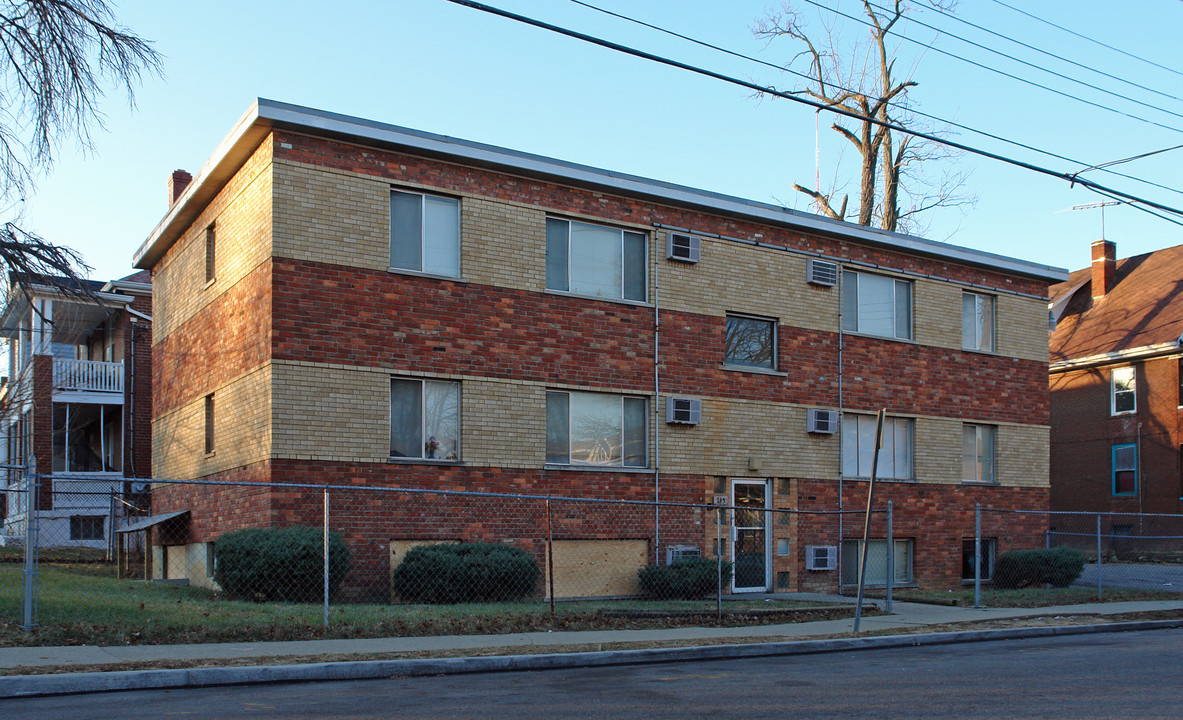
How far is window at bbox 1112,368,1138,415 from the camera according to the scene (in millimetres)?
35219

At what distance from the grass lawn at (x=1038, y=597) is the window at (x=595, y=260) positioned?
7.45 meters

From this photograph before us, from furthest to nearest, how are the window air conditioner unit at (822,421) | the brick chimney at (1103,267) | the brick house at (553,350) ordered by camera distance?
the brick chimney at (1103,267), the window air conditioner unit at (822,421), the brick house at (553,350)

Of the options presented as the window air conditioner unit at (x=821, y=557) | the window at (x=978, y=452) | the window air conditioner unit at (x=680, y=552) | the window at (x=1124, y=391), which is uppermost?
the window at (x=1124, y=391)

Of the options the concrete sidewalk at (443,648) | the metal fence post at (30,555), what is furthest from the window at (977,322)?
the metal fence post at (30,555)

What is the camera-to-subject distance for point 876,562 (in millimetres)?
22906

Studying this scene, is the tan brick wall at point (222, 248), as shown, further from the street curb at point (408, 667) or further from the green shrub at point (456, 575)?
the street curb at point (408, 667)

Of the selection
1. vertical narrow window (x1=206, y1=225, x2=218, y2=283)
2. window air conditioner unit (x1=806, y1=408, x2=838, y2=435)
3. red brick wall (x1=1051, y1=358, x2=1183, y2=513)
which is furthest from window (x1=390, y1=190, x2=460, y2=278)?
red brick wall (x1=1051, y1=358, x2=1183, y2=513)

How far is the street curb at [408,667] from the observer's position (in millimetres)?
8961

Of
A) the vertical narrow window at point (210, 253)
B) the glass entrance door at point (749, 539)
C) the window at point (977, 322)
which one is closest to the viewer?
the vertical narrow window at point (210, 253)

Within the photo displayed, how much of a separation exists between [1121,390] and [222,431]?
2920cm

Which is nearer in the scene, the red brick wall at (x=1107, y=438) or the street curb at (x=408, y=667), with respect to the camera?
the street curb at (x=408, y=667)

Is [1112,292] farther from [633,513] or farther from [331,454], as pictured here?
[331,454]

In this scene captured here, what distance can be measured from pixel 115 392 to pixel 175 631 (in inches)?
865

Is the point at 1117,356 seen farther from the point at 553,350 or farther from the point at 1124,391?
the point at 553,350
